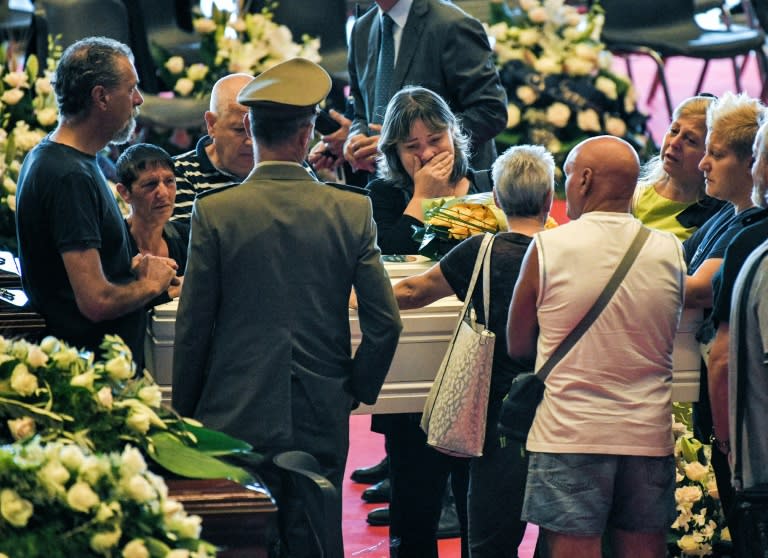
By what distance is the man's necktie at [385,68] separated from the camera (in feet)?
15.4

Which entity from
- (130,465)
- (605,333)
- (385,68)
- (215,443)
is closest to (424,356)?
(605,333)

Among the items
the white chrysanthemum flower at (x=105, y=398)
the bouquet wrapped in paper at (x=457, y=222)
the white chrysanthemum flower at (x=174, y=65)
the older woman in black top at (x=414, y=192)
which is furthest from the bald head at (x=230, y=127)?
the white chrysanthemum flower at (x=174, y=65)

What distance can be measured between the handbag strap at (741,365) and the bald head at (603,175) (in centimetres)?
30

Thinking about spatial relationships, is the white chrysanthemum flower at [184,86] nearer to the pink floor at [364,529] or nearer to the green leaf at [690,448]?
the pink floor at [364,529]

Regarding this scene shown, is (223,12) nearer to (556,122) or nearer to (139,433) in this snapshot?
(556,122)

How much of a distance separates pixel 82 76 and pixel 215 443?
1.21 m

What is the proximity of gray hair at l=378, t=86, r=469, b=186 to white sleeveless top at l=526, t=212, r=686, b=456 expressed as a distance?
1021 millimetres

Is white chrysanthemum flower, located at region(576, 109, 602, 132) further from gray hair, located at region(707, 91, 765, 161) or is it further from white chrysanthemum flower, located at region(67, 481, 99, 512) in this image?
white chrysanthemum flower, located at region(67, 481, 99, 512)

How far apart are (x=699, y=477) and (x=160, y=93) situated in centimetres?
425

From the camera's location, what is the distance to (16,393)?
6.78 ft

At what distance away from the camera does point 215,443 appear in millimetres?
2211

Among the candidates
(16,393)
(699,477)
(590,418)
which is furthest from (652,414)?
(16,393)

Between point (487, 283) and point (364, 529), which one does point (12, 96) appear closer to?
point (364, 529)

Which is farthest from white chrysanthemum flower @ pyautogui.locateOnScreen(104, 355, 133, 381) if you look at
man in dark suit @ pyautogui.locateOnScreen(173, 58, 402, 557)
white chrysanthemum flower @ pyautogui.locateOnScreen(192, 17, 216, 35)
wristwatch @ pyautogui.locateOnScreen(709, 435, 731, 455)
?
white chrysanthemum flower @ pyautogui.locateOnScreen(192, 17, 216, 35)
